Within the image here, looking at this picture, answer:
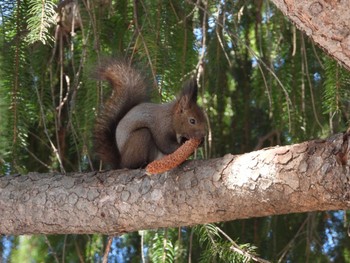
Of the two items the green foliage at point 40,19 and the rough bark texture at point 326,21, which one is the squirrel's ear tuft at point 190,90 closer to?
the green foliage at point 40,19

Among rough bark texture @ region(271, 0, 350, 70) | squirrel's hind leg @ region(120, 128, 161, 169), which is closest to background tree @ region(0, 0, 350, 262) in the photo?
squirrel's hind leg @ region(120, 128, 161, 169)

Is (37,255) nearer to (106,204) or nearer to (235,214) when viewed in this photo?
(106,204)

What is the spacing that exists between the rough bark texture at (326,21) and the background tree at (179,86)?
479 mm

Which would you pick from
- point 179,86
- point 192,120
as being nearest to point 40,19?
point 179,86

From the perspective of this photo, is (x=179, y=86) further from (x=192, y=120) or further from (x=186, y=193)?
(x=186, y=193)

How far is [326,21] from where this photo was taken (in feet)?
3.84

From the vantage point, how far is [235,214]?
4.89ft

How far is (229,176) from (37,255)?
0.96m

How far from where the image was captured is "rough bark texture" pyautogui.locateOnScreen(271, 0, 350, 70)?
116cm

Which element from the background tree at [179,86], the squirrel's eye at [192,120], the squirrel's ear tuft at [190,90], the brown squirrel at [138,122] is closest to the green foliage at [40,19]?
the background tree at [179,86]

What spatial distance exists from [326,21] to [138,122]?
100cm

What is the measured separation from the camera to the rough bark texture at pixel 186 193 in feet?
4.43

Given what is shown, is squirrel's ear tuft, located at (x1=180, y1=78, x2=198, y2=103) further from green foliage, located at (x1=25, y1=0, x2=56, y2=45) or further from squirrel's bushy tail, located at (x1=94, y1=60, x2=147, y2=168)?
green foliage, located at (x1=25, y1=0, x2=56, y2=45)

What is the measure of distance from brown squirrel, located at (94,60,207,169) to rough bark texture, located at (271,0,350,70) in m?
0.79
